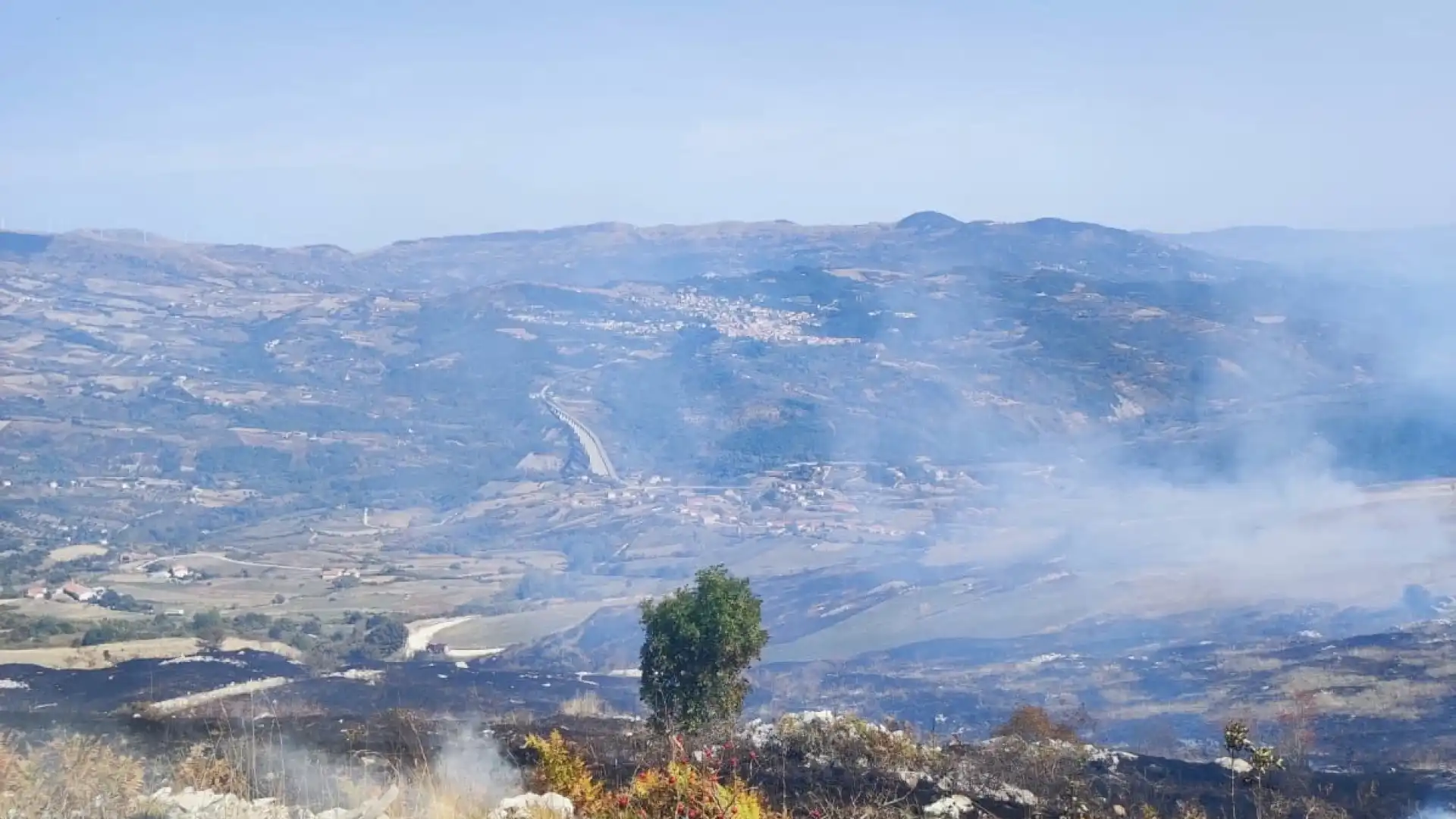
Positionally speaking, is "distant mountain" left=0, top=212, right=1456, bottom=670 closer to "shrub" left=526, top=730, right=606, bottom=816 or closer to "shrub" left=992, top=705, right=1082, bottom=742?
"shrub" left=992, top=705, right=1082, bottom=742

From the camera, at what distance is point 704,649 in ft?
68.0

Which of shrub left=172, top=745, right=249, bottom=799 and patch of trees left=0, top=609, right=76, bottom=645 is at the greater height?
shrub left=172, top=745, right=249, bottom=799

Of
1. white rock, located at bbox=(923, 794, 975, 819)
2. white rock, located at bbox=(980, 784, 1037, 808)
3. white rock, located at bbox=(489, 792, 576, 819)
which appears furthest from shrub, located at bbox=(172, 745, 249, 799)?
white rock, located at bbox=(980, 784, 1037, 808)

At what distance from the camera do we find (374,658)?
49.3 m

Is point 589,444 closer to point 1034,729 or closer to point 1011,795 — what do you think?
point 1034,729

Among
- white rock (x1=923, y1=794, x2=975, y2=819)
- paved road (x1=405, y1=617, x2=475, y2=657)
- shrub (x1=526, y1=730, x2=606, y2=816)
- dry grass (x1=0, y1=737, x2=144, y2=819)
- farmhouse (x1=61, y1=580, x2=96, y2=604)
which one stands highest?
dry grass (x1=0, y1=737, x2=144, y2=819)

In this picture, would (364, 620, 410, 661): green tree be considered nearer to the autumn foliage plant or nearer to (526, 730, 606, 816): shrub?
(526, 730, 606, 816): shrub

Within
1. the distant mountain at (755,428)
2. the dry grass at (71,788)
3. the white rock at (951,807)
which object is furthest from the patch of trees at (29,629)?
the white rock at (951,807)

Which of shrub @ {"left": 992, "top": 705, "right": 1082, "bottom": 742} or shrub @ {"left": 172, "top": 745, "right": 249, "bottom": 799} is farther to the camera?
shrub @ {"left": 992, "top": 705, "right": 1082, "bottom": 742}

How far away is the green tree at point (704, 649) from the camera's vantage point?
67.8 feet

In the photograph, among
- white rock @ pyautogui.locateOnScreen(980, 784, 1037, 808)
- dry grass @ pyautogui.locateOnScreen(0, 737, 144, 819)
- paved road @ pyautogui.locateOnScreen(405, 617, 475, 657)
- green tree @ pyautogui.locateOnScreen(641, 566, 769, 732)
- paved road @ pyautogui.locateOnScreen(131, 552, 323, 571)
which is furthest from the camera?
paved road @ pyautogui.locateOnScreen(131, 552, 323, 571)

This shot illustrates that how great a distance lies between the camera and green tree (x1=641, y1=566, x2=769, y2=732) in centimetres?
2066

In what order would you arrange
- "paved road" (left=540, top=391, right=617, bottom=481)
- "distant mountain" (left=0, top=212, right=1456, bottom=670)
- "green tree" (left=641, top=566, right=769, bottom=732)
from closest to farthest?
"green tree" (left=641, top=566, right=769, bottom=732) → "distant mountain" (left=0, top=212, right=1456, bottom=670) → "paved road" (left=540, top=391, right=617, bottom=481)

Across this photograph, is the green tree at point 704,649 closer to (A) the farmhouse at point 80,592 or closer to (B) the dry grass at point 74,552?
(A) the farmhouse at point 80,592
